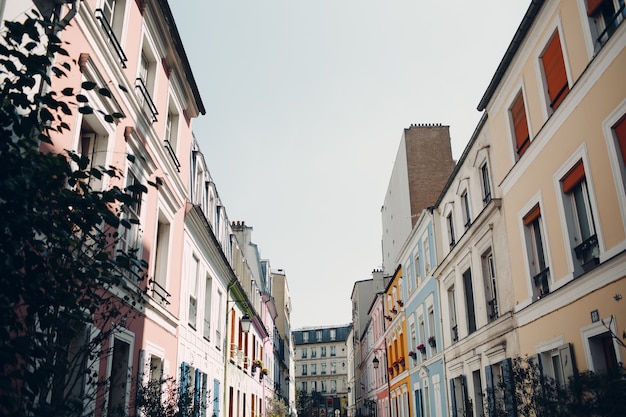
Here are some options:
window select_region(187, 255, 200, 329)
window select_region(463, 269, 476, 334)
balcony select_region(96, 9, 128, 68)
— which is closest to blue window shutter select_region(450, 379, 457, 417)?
window select_region(463, 269, 476, 334)

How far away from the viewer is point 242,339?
74.6 feet

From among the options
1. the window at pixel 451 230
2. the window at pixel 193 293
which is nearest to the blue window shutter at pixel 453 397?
the window at pixel 451 230

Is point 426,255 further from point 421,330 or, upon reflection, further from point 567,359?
point 567,359

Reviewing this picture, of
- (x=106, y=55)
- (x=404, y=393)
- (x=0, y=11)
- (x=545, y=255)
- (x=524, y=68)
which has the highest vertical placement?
(x=524, y=68)

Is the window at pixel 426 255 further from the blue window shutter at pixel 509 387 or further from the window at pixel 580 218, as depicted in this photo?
the window at pixel 580 218

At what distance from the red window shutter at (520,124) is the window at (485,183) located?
2.18m

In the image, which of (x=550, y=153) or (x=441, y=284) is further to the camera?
(x=441, y=284)

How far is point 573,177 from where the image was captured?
9664 millimetres

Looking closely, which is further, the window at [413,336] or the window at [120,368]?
the window at [413,336]

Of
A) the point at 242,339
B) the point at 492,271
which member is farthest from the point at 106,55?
the point at 242,339

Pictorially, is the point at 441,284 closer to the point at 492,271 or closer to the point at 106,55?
the point at 492,271

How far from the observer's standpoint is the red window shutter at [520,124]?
12.0 m

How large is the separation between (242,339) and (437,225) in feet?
30.0

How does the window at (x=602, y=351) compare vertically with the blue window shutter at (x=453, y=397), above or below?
above
